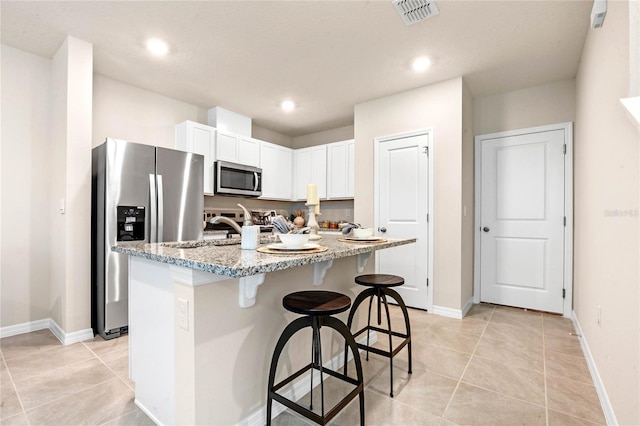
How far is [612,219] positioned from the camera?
5.51ft

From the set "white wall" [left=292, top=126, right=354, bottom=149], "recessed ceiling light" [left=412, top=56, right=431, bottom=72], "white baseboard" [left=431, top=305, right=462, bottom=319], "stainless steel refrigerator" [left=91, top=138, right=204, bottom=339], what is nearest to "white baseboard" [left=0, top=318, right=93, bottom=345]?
"stainless steel refrigerator" [left=91, top=138, right=204, bottom=339]

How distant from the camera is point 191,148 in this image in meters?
3.85

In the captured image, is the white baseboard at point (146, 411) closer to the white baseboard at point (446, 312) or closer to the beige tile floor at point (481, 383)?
the beige tile floor at point (481, 383)

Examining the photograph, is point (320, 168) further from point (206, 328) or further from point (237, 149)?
point (206, 328)

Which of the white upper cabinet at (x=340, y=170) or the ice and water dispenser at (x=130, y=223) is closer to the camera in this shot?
the ice and water dispenser at (x=130, y=223)

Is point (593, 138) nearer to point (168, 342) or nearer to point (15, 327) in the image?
point (168, 342)

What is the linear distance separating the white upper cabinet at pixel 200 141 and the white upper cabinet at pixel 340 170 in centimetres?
176

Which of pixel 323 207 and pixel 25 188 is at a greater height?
pixel 25 188

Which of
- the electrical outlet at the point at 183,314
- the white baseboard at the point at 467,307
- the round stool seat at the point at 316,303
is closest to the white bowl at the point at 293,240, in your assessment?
the round stool seat at the point at 316,303

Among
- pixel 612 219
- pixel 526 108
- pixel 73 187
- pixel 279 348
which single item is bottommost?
pixel 279 348

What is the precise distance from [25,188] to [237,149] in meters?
2.27

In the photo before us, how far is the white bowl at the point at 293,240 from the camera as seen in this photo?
1.43 metres

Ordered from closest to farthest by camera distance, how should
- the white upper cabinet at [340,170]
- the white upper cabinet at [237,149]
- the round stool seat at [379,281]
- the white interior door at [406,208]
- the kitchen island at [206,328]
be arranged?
the kitchen island at [206,328] < the round stool seat at [379,281] < the white interior door at [406,208] < the white upper cabinet at [237,149] < the white upper cabinet at [340,170]

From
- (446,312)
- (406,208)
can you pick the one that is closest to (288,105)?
(406,208)
